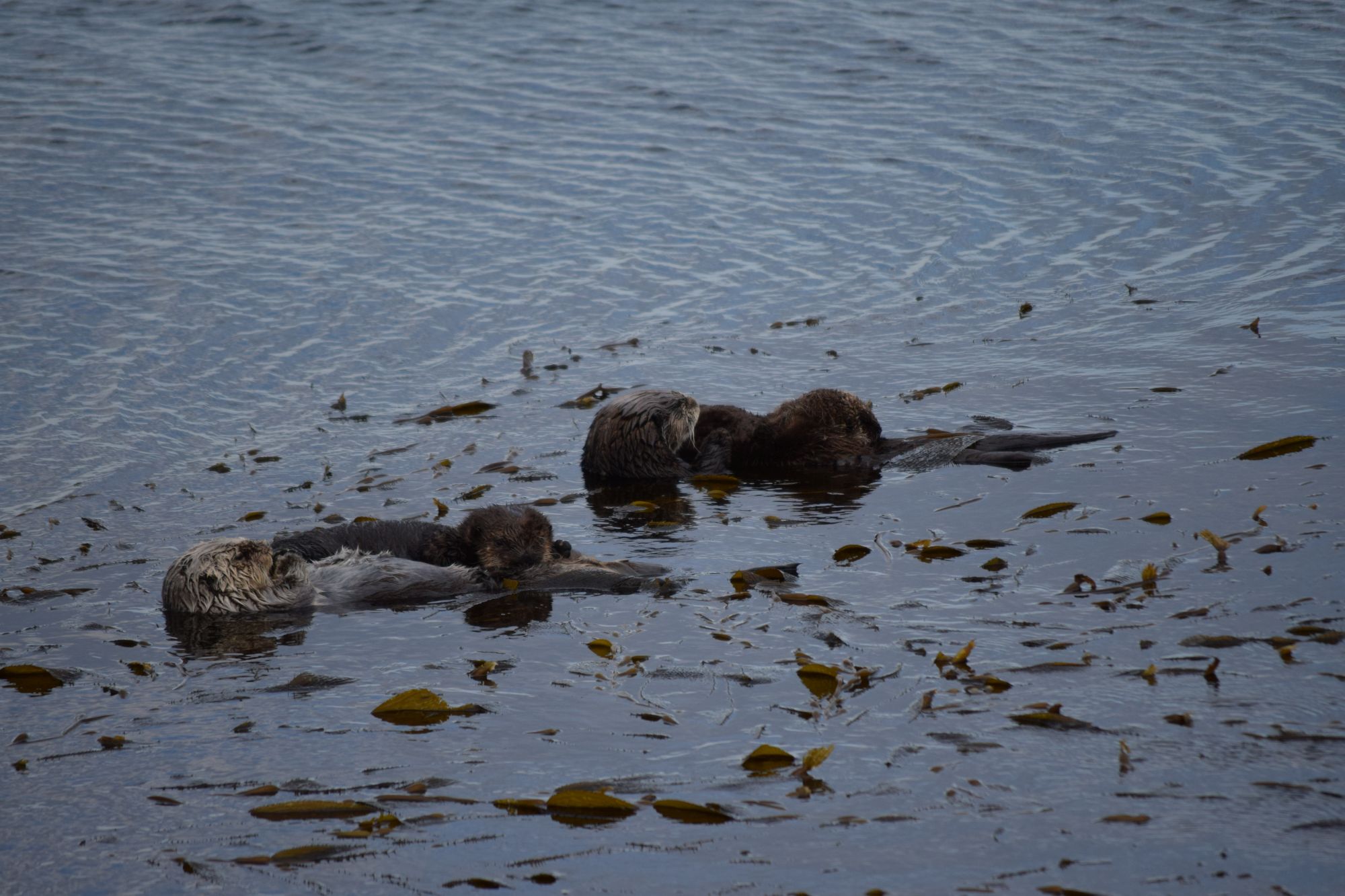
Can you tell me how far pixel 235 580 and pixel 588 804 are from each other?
2155 millimetres

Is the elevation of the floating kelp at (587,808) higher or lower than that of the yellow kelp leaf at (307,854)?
higher

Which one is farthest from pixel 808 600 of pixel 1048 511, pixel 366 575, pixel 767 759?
pixel 366 575

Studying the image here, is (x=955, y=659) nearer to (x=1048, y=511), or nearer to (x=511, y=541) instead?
(x=1048, y=511)

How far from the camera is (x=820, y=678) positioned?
3.81m

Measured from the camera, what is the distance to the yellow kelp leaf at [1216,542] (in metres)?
4.54

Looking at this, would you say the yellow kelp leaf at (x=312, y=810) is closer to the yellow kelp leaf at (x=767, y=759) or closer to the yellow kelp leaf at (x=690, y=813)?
the yellow kelp leaf at (x=690, y=813)

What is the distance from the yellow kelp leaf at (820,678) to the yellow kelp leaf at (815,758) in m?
0.43

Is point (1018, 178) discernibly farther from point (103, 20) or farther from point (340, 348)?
point (103, 20)

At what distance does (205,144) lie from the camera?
14.0 metres

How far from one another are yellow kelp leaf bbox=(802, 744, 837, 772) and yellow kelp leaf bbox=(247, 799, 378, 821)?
3.52ft

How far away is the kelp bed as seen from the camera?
295 cm

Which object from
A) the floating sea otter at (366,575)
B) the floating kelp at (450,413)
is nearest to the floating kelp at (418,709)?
the floating sea otter at (366,575)

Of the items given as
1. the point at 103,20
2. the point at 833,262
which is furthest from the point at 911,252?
the point at 103,20

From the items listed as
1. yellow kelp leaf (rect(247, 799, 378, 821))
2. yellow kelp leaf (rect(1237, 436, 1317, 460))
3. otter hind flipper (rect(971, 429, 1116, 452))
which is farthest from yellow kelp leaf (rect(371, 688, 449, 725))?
yellow kelp leaf (rect(1237, 436, 1317, 460))
